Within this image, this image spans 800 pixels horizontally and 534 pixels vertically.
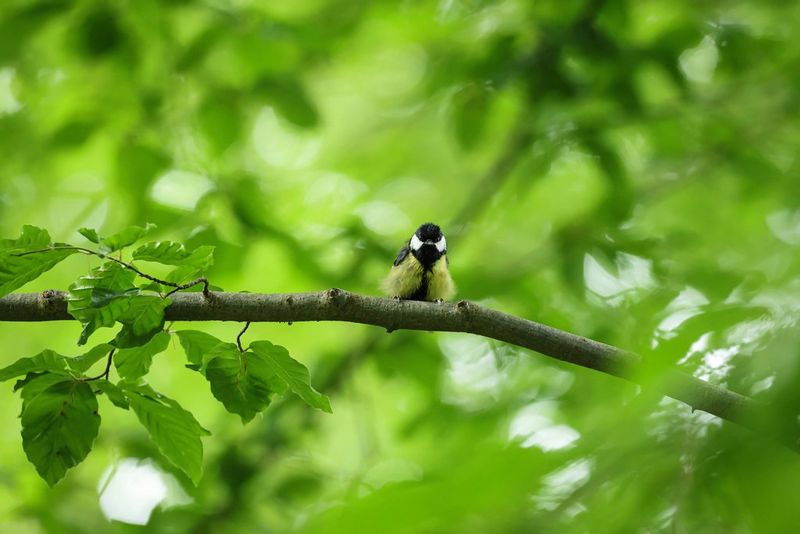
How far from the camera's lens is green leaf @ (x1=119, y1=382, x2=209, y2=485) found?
204cm

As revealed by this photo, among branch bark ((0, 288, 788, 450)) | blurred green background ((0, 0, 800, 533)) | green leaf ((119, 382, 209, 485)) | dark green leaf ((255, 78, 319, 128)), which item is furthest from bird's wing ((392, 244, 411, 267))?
green leaf ((119, 382, 209, 485))

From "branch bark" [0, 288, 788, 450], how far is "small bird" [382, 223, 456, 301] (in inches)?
60.0

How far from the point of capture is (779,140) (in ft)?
17.5

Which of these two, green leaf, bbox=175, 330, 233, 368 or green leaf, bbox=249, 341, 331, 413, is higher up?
green leaf, bbox=175, 330, 233, 368

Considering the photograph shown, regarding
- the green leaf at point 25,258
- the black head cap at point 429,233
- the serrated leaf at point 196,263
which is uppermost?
the black head cap at point 429,233

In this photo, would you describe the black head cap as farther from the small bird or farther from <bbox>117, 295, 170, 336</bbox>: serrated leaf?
<bbox>117, 295, 170, 336</bbox>: serrated leaf

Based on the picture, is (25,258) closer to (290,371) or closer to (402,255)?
(290,371)

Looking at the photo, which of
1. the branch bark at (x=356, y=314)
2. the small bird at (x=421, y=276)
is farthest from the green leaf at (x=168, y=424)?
the small bird at (x=421, y=276)

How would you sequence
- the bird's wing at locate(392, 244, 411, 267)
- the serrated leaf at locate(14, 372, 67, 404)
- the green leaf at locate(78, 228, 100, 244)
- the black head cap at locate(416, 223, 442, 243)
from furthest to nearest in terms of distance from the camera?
the black head cap at locate(416, 223, 442, 243), the bird's wing at locate(392, 244, 411, 267), the serrated leaf at locate(14, 372, 67, 404), the green leaf at locate(78, 228, 100, 244)

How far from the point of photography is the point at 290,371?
2.02m

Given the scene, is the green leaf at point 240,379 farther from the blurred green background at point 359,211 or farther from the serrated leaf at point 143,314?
the blurred green background at point 359,211

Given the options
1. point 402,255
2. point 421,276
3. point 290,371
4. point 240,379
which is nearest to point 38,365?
point 240,379

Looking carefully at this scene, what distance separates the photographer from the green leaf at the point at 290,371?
200 cm

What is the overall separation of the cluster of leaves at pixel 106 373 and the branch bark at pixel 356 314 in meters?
0.15
